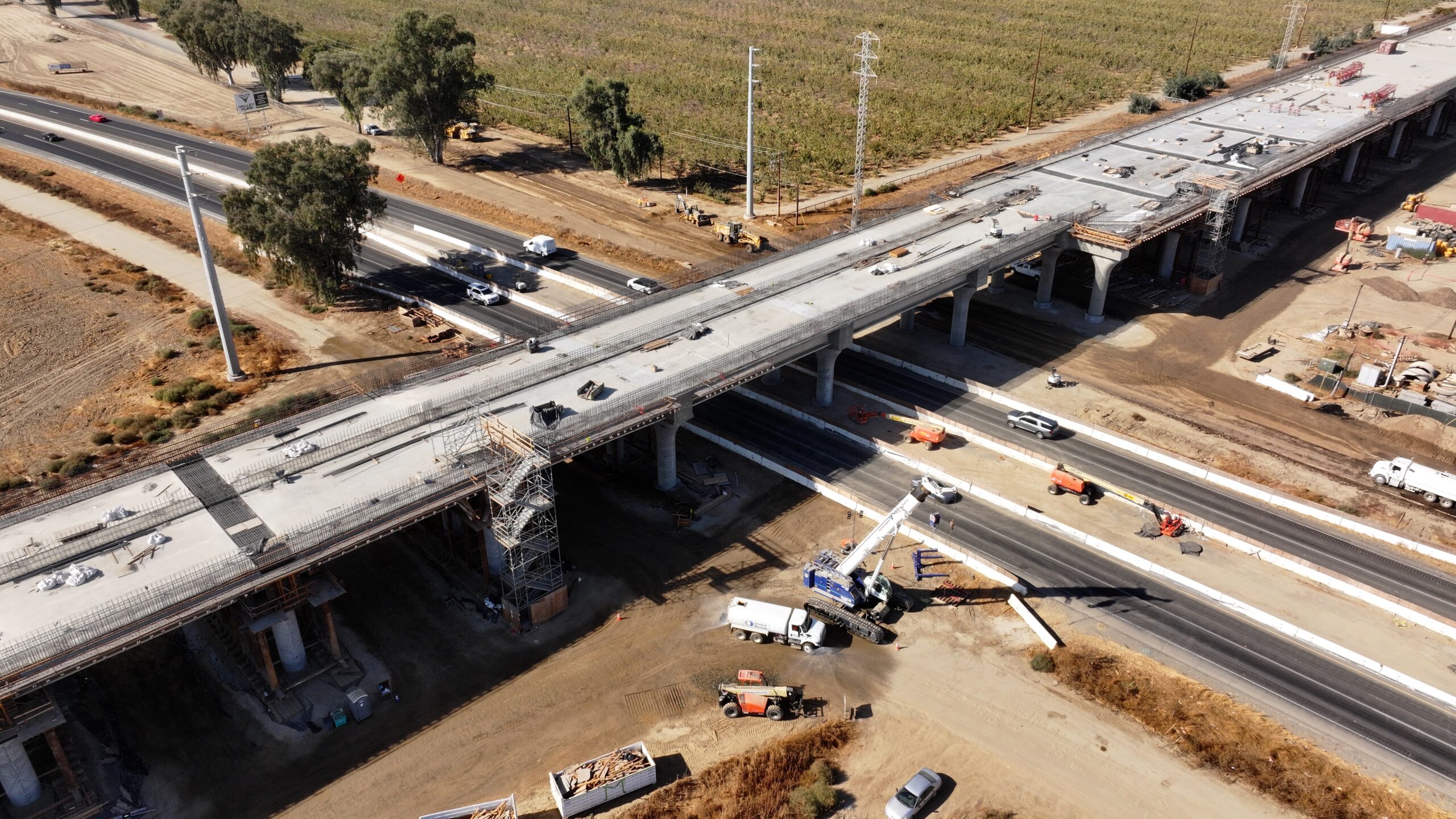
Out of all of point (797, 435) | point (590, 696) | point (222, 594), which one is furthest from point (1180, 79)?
point (222, 594)

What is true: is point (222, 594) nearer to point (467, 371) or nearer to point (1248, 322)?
point (467, 371)

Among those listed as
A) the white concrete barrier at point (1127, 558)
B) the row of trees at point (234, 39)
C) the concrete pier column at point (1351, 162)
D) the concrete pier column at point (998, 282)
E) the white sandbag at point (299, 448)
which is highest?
the row of trees at point (234, 39)

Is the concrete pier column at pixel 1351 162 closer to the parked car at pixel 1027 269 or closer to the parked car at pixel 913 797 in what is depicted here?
the parked car at pixel 1027 269

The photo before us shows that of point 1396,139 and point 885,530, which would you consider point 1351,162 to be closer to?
point 1396,139

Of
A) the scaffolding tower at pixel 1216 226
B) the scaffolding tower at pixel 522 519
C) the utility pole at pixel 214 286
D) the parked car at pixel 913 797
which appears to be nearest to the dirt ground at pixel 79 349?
the utility pole at pixel 214 286

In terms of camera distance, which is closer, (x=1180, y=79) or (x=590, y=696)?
(x=590, y=696)

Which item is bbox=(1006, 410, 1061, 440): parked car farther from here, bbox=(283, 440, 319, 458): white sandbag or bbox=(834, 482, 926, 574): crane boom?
bbox=(283, 440, 319, 458): white sandbag
